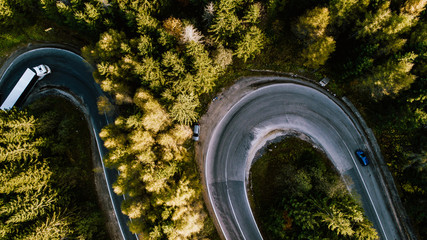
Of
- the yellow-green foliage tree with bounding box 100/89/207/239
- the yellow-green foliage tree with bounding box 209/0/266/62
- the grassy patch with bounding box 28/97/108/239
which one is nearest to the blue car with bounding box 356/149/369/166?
the yellow-green foliage tree with bounding box 209/0/266/62

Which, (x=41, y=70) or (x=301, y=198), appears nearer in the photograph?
(x=301, y=198)

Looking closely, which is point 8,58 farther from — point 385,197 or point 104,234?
point 385,197

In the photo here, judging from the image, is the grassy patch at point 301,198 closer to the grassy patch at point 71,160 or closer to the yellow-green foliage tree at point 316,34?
the yellow-green foliage tree at point 316,34

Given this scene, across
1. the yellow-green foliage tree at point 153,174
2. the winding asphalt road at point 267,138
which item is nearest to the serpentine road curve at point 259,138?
the winding asphalt road at point 267,138

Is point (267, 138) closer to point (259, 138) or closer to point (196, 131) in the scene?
point (259, 138)

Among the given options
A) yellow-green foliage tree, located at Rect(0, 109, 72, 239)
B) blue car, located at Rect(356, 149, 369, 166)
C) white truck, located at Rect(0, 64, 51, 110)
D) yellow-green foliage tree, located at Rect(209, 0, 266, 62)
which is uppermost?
yellow-green foliage tree, located at Rect(209, 0, 266, 62)

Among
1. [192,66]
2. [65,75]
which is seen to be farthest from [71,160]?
[192,66]

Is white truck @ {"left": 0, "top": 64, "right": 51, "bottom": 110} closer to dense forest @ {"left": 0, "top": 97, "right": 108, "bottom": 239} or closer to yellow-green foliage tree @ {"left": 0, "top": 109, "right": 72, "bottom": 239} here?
dense forest @ {"left": 0, "top": 97, "right": 108, "bottom": 239}
